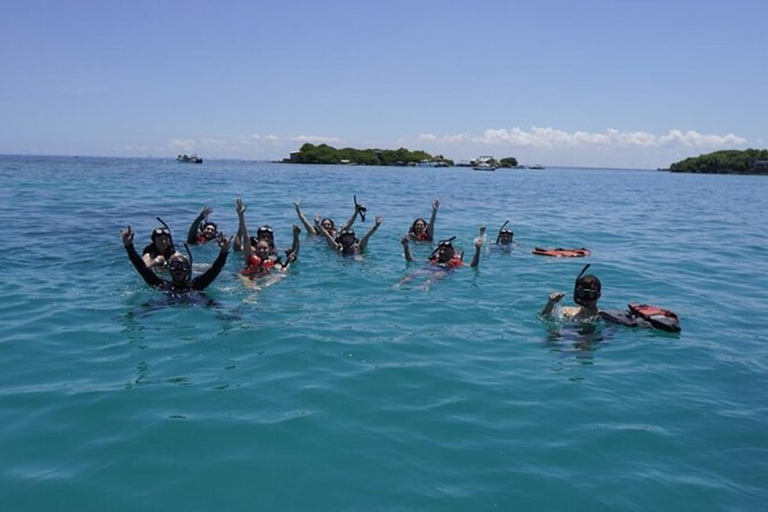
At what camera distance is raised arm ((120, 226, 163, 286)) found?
848cm

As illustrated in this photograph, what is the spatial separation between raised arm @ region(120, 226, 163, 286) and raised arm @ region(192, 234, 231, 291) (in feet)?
1.93

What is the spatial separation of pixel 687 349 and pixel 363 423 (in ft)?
16.7

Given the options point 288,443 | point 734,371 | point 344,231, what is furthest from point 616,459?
point 344,231

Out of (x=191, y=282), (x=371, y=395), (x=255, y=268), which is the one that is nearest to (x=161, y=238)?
(x=191, y=282)

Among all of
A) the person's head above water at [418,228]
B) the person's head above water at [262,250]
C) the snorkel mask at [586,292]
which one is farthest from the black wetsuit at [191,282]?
the person's head above water at [418,228]

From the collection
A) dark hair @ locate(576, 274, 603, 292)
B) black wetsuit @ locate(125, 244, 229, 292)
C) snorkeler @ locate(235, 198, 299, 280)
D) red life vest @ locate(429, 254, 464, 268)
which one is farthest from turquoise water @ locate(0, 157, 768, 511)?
dark hair @ locate(576, 274, 603, 292)

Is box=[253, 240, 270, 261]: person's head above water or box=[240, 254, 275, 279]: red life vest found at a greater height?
box=[253, 240, 270, 261]: person's head above water

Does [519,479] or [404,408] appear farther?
[404,408]

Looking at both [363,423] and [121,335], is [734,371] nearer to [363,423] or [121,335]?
[363,423]

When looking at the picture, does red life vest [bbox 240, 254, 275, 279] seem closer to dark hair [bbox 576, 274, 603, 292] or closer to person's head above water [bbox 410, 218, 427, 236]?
person's head above water [bbox 410, 218, 427, 236]

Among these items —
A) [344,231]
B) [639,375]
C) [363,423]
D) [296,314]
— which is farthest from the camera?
[344,231]

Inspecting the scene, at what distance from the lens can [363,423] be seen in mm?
5734

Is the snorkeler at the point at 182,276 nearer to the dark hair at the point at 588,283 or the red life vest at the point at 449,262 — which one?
the red life vest at the point at 449,262

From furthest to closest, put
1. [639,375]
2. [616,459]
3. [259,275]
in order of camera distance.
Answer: [259,275]
[639,375]
[616,459]
